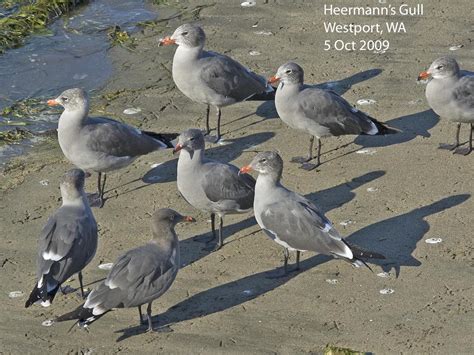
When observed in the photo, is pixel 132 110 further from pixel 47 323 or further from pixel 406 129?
pixel 47 323

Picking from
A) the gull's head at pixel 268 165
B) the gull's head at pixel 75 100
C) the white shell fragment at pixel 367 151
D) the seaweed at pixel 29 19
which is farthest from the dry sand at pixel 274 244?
the seaweed at pixel 29 19

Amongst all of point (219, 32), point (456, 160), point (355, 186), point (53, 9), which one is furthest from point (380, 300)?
point (53, 9)

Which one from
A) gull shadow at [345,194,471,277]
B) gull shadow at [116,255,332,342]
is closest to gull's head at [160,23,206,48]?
gull shadow at [345,194,471,277]

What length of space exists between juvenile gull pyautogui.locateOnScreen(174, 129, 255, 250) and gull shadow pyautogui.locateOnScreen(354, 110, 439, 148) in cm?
223

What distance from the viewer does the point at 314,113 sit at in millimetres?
11344

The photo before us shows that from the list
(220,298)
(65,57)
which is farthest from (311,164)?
(65,57)

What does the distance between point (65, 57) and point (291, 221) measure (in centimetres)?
614

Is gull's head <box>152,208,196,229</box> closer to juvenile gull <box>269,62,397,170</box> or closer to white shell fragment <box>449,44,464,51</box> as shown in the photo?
juvenile gull <box>269,62,397,170</box>

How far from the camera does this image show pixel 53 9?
1569 cm

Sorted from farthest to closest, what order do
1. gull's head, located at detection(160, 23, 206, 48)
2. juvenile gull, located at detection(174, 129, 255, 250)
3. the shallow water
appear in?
1. the shallow water
2. gull's head, located at detection(160, 23, 206, 48)
3. juvenile gull, located at detection(174, 129, 255, 250)

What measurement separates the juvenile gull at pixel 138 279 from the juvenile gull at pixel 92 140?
2127 mm

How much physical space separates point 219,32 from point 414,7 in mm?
2725

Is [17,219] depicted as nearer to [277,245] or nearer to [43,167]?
[43,167]

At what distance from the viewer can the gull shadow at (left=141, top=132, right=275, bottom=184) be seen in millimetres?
11312
